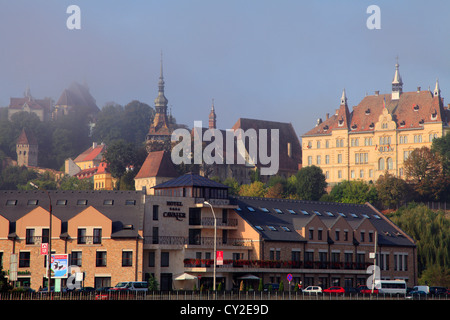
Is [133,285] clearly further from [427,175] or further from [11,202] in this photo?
[427,175]

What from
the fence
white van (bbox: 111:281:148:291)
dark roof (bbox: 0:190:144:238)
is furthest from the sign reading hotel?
dark roof (bbox: 0:190:144:238)

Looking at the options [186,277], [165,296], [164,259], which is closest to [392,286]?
[186,277]

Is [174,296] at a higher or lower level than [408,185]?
lower

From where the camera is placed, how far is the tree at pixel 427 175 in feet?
622

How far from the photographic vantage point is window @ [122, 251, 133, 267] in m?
98.9

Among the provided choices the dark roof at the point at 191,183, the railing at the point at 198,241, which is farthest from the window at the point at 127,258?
the dark roof at the point at 191,183

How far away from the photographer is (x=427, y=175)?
193m

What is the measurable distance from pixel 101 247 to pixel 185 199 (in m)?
11.3

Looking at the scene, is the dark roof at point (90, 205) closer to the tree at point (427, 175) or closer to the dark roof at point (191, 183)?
the dark roof at point (191, 183)

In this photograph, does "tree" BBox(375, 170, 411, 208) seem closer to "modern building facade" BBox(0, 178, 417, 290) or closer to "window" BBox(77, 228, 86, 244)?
"modern building facade" BBox(0, 178, 417, 290)
